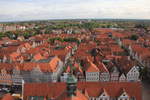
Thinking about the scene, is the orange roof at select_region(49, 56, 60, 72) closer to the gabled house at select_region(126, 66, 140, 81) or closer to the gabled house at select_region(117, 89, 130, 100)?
the gabled house at select_region(126, 66, 140, 81)

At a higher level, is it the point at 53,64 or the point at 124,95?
the point at 124,95

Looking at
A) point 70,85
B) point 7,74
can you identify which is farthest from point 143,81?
point 70,85

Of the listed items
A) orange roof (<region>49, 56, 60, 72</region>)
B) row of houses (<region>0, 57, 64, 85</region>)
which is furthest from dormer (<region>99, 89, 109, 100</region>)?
orange roof (<region>49, 56, 60, 72</region>)

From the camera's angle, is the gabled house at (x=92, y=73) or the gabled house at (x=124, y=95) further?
the gabled house at (x=92, y=73)

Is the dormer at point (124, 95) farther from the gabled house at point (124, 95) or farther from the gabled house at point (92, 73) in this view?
the gabled house at point (92, 73)

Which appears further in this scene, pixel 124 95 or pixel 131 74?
pixel 131 74

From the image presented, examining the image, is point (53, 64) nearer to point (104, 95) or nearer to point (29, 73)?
point (29, 73)

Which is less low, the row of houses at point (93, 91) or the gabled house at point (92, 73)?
the row of houses at point (93, 91)

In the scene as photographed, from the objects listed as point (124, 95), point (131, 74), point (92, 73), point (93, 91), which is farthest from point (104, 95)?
point (131, 74)

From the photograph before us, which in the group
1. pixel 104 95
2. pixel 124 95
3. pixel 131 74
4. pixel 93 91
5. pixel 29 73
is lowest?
pixel 29 73

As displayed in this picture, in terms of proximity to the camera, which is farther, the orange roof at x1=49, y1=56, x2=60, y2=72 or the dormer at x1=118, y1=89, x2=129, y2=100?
the orange roof at x1=49, y1=56, x2=60, y2=72

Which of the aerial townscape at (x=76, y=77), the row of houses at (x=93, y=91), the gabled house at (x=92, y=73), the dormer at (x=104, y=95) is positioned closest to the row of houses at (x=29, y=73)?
the aerial townscape at (x=76, y=77)
